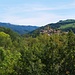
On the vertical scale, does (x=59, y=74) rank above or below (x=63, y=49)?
below

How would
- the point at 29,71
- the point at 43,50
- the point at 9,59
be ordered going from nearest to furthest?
the point at 29,71 < the point at 43,50 < the point at 9,59

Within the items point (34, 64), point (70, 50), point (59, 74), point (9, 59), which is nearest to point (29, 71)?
point (34, 64)

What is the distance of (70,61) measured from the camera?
4588 centimetres

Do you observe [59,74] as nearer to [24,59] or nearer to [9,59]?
[24,59]

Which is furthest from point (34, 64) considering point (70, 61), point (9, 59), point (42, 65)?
point (9, 59)

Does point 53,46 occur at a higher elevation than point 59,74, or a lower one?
higher

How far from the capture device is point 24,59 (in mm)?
45312

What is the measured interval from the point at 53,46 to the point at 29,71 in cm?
533

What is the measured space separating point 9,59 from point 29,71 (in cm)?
1763

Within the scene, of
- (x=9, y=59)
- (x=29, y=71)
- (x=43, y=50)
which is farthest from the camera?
(x=9, y=59)

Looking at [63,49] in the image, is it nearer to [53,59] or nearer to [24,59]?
[53,59]

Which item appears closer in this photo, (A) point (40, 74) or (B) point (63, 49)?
(A) point (40, 74)

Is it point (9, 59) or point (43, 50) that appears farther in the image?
point (9, 59)

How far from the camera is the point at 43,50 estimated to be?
46.6 metres
